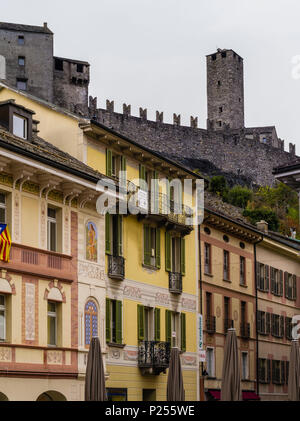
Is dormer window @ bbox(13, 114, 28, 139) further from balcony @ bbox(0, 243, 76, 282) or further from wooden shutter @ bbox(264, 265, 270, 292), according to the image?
wooden shutter @ bbox(264, 265, 270, 292)

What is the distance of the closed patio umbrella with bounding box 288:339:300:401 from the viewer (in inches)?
1283

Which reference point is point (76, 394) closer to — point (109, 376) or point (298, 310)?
point (109, 376)

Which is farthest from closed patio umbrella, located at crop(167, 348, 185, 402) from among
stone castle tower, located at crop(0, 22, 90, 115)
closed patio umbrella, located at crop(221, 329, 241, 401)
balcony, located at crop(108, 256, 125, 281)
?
stone castle tower, located at crop(0, 22, 90, 115)

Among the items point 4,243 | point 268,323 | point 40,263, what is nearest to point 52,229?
point 40,263

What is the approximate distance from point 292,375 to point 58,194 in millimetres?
9712

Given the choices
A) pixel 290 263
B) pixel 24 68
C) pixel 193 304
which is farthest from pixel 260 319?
pixel 24 68

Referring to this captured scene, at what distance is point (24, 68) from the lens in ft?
345

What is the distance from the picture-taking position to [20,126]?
103 feet

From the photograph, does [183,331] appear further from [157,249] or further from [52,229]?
[52,229]

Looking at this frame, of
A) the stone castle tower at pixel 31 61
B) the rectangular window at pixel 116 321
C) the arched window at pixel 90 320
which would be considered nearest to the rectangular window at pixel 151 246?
the rectangular window at pixel 116 321

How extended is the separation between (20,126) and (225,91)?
128 metres

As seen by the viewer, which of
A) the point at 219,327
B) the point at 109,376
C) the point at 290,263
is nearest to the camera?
the point at 109,376

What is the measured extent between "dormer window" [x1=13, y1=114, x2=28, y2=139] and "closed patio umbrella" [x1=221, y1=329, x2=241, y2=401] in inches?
358

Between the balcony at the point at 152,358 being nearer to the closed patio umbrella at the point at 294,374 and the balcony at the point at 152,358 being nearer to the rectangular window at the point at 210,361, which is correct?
the closed patio umbrella at the point at 294,374
